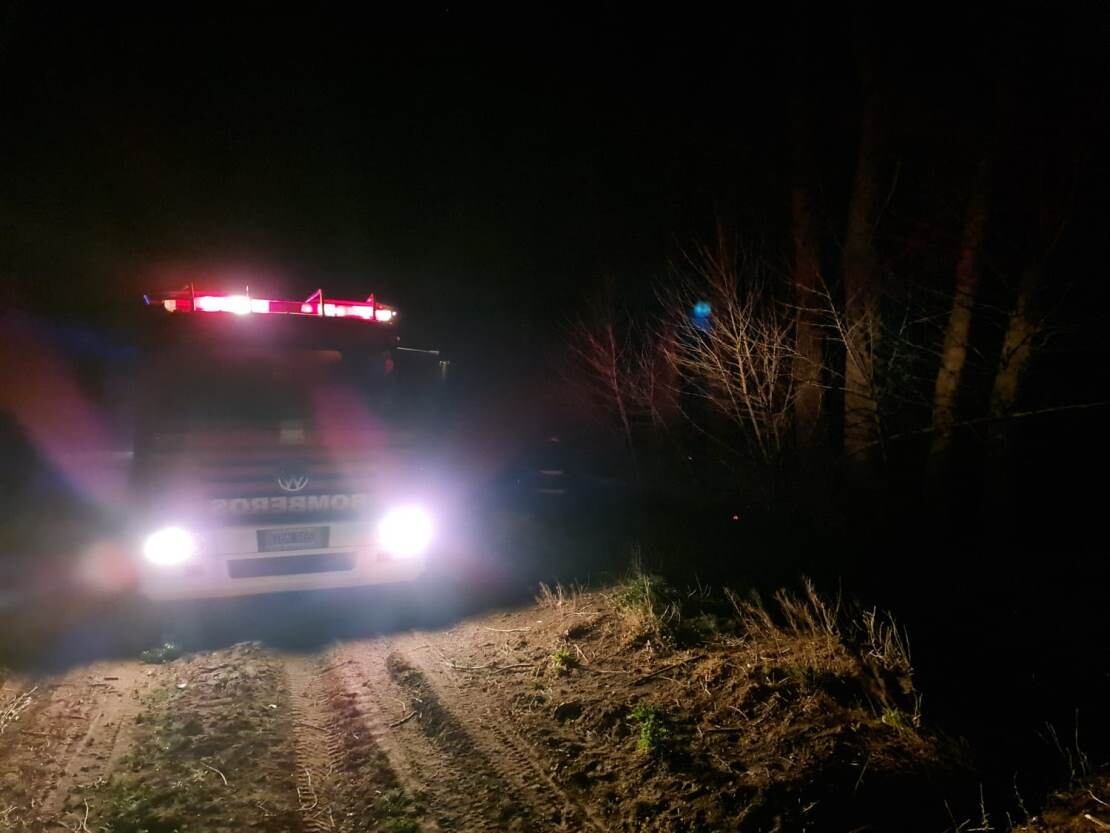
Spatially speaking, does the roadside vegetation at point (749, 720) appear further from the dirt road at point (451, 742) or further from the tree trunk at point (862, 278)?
the tree trunk at point (862, 278)

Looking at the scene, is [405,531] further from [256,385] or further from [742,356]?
[742,356]

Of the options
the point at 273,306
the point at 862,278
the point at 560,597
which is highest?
the point at 862,278

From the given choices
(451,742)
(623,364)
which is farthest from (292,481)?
(623,364)

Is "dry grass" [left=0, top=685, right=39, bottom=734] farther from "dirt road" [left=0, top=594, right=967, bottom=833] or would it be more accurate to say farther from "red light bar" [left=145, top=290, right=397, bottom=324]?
"red light bar" [left=145, top=290, right=397, bottom=324]

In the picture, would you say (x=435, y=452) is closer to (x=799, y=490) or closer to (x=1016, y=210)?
(x=799, y=490)

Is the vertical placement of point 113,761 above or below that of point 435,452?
below

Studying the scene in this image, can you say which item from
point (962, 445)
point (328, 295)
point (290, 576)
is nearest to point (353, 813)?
point (290, 576)

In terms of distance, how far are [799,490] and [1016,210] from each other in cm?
443

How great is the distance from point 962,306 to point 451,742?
8.86 meters

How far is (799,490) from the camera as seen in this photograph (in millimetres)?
10328

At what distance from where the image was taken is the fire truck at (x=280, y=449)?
5914 millimetres

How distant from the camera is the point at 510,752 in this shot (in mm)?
4328

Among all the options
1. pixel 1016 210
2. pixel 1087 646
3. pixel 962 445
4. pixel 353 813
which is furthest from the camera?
pixel 962 445

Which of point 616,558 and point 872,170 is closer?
point 616,558
